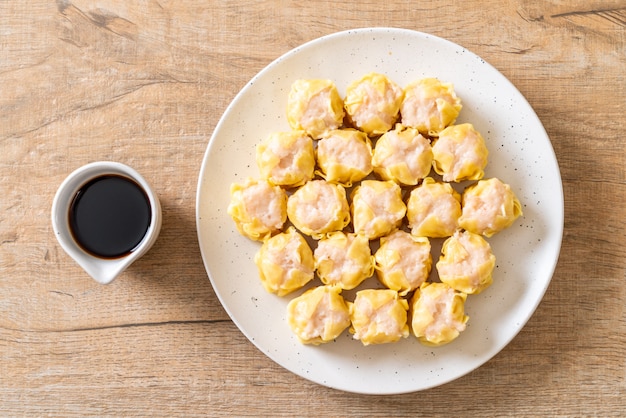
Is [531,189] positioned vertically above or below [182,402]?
above

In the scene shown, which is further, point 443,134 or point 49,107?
point 49,107

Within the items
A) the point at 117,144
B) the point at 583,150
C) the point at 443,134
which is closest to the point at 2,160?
the point at 117,144

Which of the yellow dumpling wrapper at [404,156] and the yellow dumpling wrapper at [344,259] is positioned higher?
the yellow dumpling wrapper at [404,156]

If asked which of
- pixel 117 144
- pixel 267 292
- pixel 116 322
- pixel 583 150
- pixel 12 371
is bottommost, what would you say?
pixel 12 371

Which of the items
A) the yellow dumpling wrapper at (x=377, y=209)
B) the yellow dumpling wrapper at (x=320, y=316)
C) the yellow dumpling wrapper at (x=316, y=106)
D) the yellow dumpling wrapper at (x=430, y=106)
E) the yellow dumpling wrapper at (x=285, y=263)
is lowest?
the yellow dumpling wrapper at (x=320, y=316)

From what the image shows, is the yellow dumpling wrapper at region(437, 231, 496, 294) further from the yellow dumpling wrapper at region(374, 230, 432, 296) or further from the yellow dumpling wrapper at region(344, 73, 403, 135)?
the yellow dumpling wrapper at region(344, 73, 403, 135)

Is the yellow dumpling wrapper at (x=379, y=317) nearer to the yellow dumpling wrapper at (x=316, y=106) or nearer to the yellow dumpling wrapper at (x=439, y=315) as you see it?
the yellow dumpling wrapper at (x=439, y=315)

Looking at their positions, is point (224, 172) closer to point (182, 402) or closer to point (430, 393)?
point (182, 402)

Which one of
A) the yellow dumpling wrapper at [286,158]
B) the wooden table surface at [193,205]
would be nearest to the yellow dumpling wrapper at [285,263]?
the yellow dumpling wrapper at [286,158]
